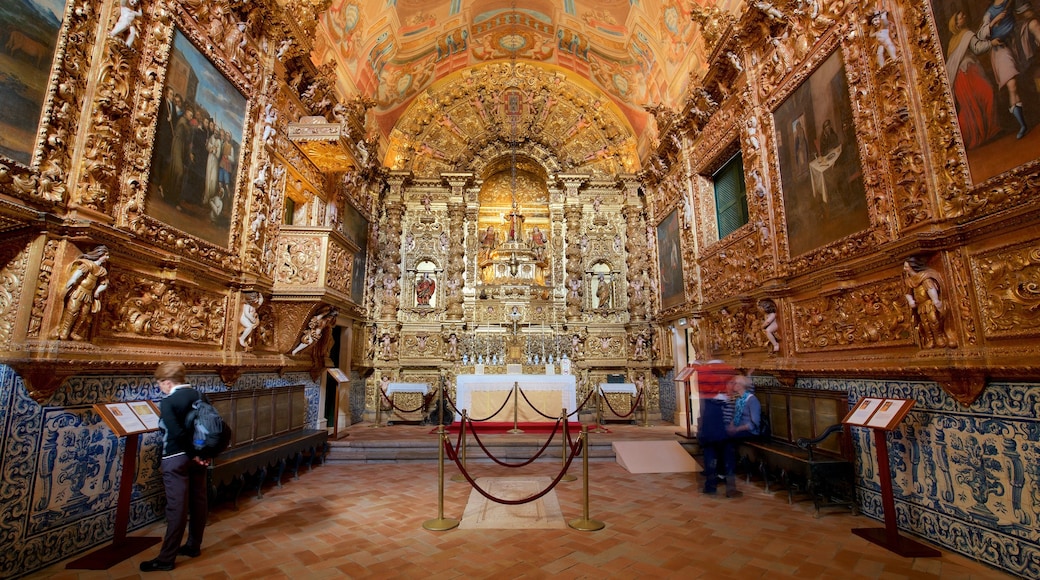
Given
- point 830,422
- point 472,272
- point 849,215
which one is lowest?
point 830,422

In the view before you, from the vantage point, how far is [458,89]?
15633mm

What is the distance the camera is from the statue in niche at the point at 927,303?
472 cm

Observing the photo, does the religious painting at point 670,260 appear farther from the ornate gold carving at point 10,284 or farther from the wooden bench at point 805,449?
the ornate gold carving at point 10,284

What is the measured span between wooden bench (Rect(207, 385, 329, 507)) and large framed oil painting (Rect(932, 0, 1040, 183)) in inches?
352

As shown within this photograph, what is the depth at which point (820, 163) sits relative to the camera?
22.4ft

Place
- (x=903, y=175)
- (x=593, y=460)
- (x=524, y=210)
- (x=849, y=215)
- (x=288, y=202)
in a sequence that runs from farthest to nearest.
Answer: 1. (x=524, y=210)
2. (x=288, y=202)
3. (x=593, y=460)
4. (x=849, y=215)
5. (x=903, y=175)

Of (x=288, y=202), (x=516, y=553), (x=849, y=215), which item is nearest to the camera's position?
(x=516, y=553)

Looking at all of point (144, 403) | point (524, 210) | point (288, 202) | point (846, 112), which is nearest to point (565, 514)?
point (144, 403)

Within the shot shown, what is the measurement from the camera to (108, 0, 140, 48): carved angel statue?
15.9 feet

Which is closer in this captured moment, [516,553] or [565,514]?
[516,553]

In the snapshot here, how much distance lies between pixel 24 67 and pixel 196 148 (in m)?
2.33

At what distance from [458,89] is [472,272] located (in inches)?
256

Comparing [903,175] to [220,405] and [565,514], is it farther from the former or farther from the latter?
[220,405]

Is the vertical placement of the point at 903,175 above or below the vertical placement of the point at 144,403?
above
